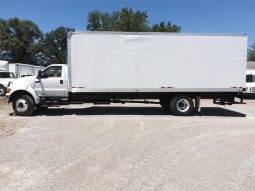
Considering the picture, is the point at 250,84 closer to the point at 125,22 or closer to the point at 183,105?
the point at 183,105

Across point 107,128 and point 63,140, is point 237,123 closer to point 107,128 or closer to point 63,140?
point 107,128

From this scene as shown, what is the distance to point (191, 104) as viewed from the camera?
581 inches

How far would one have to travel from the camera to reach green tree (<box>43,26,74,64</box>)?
3499 inches

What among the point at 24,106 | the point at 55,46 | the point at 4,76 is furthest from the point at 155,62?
the point at 55,46

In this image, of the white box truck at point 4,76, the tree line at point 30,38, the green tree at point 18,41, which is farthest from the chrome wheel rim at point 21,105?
the green tree at point 18,41

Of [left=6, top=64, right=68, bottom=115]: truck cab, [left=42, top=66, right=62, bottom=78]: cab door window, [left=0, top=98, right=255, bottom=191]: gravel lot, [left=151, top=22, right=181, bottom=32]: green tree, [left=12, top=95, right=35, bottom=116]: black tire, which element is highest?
[left=151, top=22, right=181, bottom=32]: green tree

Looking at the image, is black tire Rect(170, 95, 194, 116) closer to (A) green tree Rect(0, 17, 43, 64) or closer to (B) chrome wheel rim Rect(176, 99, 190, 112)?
(B) chrome wheel rim Rect(176, 99, 190, 112)

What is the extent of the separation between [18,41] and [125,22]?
91.4 ft

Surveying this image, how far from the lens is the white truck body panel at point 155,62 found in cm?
1423

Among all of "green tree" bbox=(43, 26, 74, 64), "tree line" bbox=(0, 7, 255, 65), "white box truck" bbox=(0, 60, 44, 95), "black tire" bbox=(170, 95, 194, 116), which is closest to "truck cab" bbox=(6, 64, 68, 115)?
"black tire" bbox=(170, 95, 194, 116)

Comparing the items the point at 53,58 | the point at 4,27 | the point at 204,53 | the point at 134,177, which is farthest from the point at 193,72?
the point at 53,58

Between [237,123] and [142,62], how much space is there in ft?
14.9

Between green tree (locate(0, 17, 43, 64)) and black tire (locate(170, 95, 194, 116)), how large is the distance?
6846cm

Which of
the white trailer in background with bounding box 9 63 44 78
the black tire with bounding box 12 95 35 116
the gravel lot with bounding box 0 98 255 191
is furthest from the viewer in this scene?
the white trailer in background with bounding box 9 63 44 78
